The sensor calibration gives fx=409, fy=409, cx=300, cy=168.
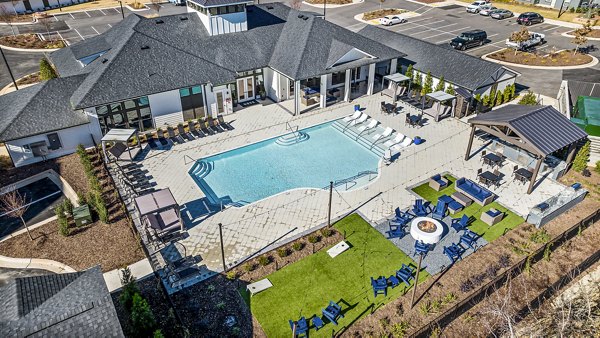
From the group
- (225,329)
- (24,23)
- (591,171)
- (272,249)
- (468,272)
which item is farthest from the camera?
(24,23)

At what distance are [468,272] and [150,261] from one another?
15.3 metres

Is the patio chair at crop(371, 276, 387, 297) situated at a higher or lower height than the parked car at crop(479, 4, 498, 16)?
lower

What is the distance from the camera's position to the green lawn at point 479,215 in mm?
21750

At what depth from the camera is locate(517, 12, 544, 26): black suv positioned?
56719mm

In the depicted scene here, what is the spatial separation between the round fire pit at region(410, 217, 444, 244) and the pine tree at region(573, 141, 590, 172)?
11.7m

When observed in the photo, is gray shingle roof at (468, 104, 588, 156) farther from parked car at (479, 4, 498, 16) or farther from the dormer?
parked car at (479, 4, 498, 16)

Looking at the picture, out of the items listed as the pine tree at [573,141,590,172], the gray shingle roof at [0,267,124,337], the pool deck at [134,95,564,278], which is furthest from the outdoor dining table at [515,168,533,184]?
the gray shingle roof at [0,267,124,337]

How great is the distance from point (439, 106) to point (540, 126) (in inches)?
350

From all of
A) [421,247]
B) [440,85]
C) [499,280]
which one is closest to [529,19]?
[440,85]

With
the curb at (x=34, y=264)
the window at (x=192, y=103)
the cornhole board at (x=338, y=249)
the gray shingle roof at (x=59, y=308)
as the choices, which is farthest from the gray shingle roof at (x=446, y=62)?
the curb at (x=34, y=264)

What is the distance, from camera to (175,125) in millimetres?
31562

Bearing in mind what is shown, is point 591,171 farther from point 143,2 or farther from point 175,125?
point 143,2

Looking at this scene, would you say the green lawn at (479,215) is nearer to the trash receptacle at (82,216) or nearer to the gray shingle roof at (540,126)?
the gray shingle roof at (540,126)

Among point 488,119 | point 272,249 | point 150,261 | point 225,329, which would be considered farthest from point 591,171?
point 150,261
